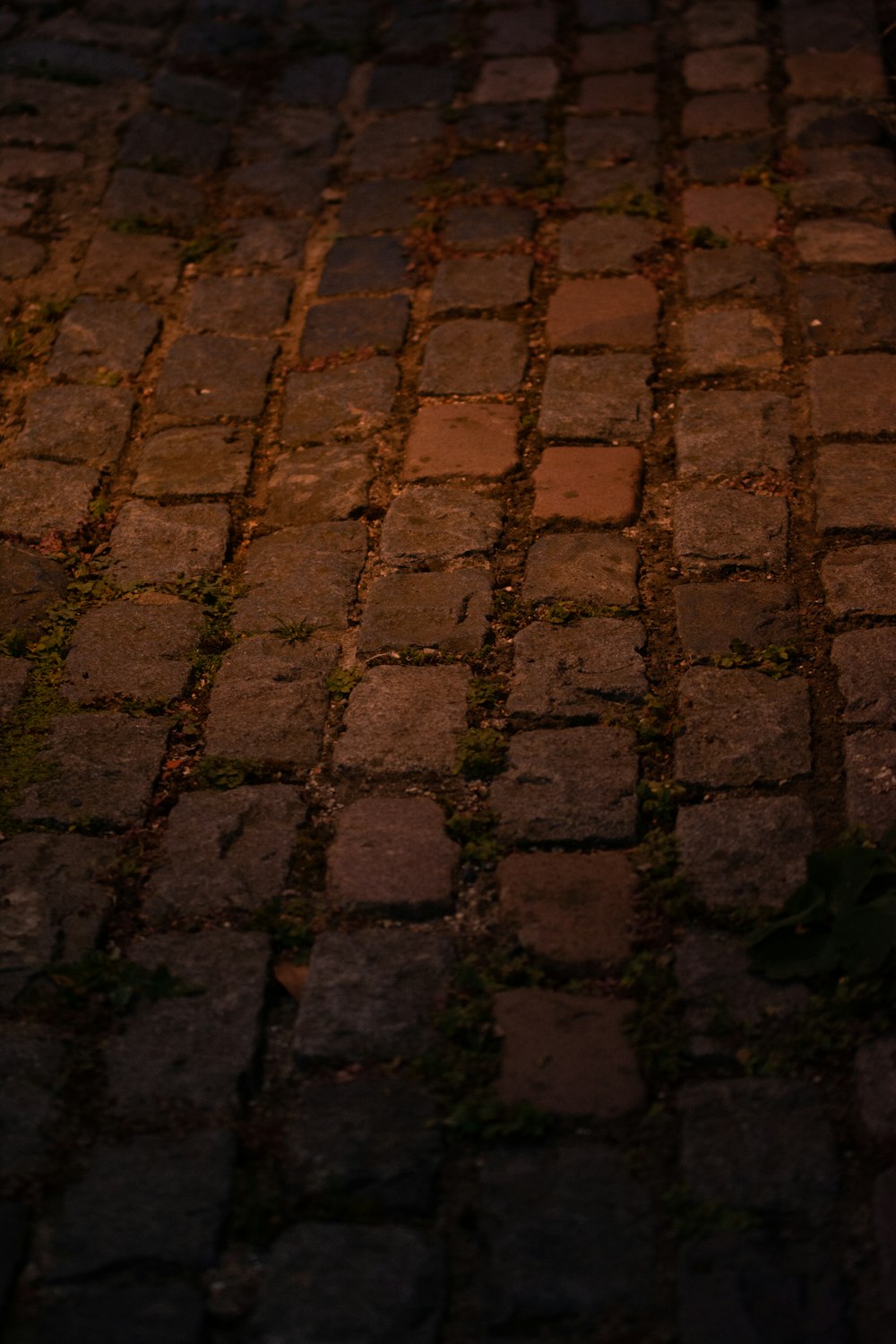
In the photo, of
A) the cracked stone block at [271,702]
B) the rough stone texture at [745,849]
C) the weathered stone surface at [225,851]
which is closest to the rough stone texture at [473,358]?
the cracked stone block at [271,702]

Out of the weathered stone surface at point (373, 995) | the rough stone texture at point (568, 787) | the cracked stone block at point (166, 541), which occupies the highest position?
the cracked stone block at point (166, 541)

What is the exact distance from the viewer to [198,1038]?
2.61 meters

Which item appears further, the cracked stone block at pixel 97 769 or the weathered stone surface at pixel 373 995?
the cracked stone block at pixel 97 769

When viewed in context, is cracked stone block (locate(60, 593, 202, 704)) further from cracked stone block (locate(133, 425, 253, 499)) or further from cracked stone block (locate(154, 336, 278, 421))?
cracked stone block (locate(154, 336, 278, 421))

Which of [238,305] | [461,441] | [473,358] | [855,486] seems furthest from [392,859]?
[238,305]

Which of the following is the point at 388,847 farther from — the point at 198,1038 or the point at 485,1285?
the point at 485,1285

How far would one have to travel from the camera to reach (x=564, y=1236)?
2277 millimetres

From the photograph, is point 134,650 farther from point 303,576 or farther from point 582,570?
point 582,570

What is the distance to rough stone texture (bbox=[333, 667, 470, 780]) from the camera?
316cm

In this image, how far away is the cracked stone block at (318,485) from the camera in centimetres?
389

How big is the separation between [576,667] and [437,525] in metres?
0.65

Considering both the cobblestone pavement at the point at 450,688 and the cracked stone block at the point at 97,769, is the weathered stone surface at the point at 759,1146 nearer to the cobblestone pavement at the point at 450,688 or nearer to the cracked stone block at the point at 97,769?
the cobblestone pavement at the point at 450,688

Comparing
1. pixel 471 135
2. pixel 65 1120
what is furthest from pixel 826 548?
pixel 471 135

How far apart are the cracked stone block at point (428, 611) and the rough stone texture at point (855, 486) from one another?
0.88m
